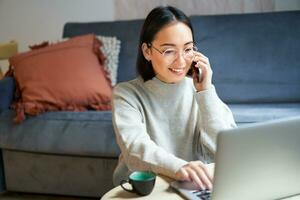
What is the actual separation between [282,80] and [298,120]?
176 centimetres

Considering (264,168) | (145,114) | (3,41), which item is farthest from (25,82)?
(264,168)

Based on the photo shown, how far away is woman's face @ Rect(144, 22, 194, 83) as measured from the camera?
129 centimetres

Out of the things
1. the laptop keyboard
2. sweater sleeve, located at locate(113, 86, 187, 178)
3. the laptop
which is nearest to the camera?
the laptop

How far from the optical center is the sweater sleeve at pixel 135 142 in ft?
3.76

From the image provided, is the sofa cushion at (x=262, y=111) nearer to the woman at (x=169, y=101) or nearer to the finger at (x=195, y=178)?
the woman at (x=169, y=101)

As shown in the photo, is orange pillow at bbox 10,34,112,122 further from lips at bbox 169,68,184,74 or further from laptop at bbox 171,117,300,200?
laptop at bbox 171,117,300,200


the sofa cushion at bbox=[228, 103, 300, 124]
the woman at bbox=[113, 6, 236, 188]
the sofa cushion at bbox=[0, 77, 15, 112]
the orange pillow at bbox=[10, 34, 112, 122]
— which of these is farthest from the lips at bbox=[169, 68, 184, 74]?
the sofa cushion at bbox=[0, 77, 15, 112]

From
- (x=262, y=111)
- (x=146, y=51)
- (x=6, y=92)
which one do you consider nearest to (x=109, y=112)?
(x=6, y=92)

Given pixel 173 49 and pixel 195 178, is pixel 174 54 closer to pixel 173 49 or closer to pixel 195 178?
pixel 173 49

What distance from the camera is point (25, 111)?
2422mm

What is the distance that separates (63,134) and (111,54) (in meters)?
0.66

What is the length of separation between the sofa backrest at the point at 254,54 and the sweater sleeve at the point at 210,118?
4.27 ft

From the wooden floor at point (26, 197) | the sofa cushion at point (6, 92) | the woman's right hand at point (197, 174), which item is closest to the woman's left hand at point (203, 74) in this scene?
the woman's right hand at point (197, 174)

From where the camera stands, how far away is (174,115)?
1385mm
